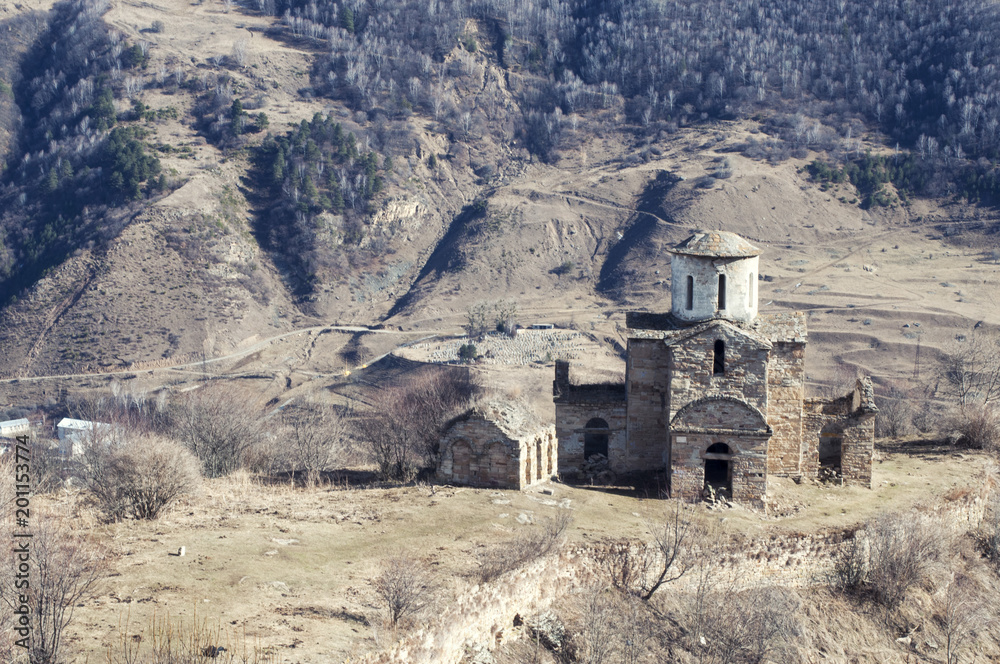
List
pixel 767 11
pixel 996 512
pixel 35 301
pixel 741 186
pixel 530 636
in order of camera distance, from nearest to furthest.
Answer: pixel 530 636
pixel 996 512
pixel 35 301
pixel 741 186
pixel 767 11

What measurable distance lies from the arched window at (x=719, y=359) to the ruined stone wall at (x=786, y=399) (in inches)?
76.5

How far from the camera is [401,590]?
18672mm

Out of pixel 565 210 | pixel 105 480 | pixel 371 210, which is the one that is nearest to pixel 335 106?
pixel 371 210

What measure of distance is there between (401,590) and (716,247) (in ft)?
48.2

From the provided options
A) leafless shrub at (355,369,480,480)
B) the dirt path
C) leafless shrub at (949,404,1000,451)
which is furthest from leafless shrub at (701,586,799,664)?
the dirt path

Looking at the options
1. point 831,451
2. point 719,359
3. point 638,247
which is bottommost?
point 831,451

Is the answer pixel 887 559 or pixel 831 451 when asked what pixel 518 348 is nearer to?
pixel 831 451

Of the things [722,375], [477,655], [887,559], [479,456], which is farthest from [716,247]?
[477,655]

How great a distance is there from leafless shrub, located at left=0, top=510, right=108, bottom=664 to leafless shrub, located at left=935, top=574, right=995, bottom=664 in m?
18.8

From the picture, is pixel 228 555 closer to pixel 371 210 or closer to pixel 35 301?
pixel 35 301

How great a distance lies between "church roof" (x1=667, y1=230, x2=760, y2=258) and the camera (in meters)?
28.5

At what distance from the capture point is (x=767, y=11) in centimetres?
12388

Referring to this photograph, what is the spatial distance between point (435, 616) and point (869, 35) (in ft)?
371

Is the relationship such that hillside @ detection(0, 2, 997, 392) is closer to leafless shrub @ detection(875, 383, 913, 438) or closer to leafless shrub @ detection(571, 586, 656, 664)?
leafless shrub @ detection(875, 383, 913, 438)
